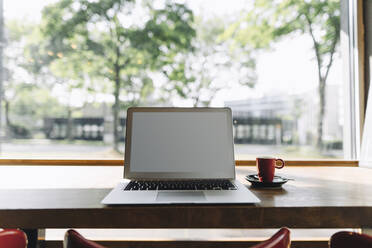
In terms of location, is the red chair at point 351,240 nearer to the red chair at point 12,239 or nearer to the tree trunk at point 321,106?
the red chair at point 12,239

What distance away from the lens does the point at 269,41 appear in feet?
6.21

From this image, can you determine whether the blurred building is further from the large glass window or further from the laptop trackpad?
the laptop trackpad

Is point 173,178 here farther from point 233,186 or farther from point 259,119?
point 259,119

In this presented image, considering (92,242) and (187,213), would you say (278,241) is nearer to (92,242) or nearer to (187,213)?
(187,213)

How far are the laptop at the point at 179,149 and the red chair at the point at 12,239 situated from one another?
36 cm

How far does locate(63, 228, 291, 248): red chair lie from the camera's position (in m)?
0.50

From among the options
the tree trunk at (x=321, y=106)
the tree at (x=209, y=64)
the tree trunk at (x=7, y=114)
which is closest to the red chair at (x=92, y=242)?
the tree at (x=209, y=64)

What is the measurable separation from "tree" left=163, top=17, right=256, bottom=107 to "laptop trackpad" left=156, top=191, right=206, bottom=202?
1.08 metres

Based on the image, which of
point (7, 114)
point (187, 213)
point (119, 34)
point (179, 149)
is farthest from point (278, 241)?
point (7, 114)

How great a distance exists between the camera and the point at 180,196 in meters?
0.82

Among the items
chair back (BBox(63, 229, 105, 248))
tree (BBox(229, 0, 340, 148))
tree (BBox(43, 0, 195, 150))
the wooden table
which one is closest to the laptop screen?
the wooden table

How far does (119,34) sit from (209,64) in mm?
720

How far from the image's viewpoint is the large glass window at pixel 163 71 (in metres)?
1.83

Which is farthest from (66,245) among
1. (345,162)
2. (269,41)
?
(269,41)
